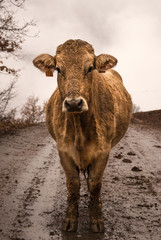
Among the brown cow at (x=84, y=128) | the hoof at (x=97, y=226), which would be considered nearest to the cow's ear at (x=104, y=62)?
the brown cow at (x=84, y=128)

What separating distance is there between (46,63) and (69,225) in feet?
7.19

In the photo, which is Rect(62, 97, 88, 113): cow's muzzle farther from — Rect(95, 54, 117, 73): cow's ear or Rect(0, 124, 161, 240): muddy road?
Rect(0, 124, 161, 240): muddy road

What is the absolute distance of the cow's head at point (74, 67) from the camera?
291cm

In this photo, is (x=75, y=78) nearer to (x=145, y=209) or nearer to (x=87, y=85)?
(x=87, y=85)

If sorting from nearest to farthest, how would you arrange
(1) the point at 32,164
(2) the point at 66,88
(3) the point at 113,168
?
(2) the point at 66,88, (3) the point at 113,168, (1) the point at 32,164

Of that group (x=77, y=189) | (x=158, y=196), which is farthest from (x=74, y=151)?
(x=158, y=196)

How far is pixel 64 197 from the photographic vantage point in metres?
4.69

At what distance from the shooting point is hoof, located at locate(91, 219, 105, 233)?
3.57 m

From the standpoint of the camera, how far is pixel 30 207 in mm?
4254

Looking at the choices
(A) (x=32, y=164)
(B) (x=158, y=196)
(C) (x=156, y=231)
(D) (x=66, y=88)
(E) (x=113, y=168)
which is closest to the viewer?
(D) (x=66, y=88)

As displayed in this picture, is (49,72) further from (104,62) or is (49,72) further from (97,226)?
(97,226)

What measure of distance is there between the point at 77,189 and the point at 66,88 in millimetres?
1497

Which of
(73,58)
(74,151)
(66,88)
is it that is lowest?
(74,151)

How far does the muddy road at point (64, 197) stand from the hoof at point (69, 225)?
0.26ft
